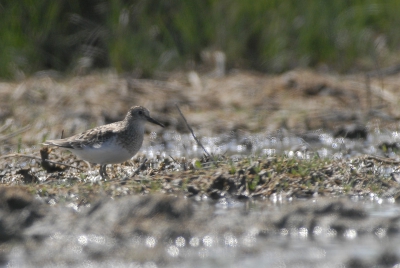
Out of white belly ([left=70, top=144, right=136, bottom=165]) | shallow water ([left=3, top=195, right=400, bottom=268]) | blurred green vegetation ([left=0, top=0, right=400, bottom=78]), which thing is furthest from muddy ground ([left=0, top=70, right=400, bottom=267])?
blurred green vegetation ([left=0, top=0, right=400, bottom=78])

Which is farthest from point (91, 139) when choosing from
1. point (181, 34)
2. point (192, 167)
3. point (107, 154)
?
point (181, 34)

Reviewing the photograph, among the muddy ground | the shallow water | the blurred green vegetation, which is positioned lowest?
the shallow water

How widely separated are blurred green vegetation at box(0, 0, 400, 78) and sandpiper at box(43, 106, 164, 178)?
6240 millimetres

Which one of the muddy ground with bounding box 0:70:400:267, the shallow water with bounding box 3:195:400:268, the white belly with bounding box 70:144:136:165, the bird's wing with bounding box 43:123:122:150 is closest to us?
the shallow water with bounding box 3:195:400:268

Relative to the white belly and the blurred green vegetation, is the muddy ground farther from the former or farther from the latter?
the blurred green vegetation

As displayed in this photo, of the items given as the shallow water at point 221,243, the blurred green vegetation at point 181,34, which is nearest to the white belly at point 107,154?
the shallow water at point 221,243

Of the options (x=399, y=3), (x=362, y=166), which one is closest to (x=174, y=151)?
(x=362, y=166)

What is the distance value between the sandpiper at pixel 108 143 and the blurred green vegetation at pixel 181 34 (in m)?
6.24

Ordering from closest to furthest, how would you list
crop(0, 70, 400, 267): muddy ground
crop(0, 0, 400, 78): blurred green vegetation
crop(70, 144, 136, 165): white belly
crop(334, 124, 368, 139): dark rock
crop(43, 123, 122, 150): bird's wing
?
1. crop(0, 70, 400, 267): muddy ground
2. crop(70, 144, 136, 165): white belly
3. crop(43, 123, 122, 150): bird's wing
4. crop(334, 124, 368, 139): dark rock
5. crop(0, 0, 400, 78): blurred green vegetation

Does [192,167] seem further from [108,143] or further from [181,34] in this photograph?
[181,34]

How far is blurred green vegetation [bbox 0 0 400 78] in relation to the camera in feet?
49.0

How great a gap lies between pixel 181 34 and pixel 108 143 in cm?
761

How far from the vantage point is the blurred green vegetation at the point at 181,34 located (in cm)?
1495

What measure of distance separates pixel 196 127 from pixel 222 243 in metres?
6.41
